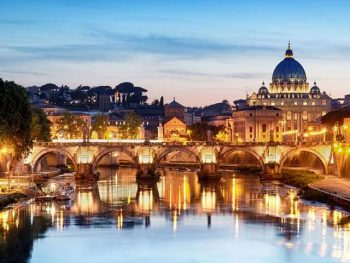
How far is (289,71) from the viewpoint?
15875 cm

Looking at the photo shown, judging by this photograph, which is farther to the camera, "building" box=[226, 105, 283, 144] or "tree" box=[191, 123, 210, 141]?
"building" box=[226, 105, 283, 144]

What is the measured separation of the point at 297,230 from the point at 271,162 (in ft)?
113

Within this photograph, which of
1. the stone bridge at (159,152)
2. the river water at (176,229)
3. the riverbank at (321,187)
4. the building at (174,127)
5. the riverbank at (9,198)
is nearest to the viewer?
the river water at (176,229)

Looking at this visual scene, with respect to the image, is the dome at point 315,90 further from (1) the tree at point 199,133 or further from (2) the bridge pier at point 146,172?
(2) the bridge pier at point 146,172

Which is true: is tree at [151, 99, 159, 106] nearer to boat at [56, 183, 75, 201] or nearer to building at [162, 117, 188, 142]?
building at [162, 117, 188, 142]

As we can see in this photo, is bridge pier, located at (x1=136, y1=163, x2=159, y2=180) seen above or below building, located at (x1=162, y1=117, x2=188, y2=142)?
below

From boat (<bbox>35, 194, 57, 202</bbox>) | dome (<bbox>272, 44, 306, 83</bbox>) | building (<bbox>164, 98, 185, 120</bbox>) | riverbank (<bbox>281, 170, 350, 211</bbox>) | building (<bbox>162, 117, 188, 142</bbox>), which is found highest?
dome (<bbox>272, 44, 306, 83</bbox>)

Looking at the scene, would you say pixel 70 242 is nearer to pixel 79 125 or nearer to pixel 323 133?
pixel 323 133

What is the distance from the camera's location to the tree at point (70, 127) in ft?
342

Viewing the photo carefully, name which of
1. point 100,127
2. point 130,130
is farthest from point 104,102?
point 100,127

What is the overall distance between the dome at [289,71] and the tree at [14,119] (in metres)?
99.0

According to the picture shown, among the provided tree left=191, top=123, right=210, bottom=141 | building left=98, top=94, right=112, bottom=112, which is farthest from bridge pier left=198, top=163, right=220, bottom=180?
building left=98, top=94, right=112, bottom=112

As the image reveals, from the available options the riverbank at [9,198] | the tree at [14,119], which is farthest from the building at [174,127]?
the riverbank at [9,198]

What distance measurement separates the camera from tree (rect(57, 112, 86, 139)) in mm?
104375
